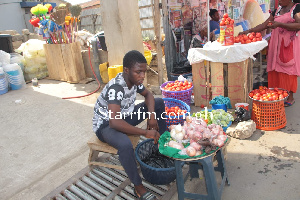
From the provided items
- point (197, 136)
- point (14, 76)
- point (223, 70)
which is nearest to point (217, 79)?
point (223, 70)

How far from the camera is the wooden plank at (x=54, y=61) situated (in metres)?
7.00

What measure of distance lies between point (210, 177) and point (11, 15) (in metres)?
17.3

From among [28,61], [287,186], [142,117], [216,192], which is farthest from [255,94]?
[28,61]

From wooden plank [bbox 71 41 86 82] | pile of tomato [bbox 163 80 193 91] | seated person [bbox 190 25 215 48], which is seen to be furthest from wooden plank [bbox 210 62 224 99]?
wooden plank [bbox 71 41 86 82]

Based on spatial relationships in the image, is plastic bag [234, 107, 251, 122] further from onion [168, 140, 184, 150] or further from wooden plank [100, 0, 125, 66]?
wooden plank [100, 0, 125, 66]

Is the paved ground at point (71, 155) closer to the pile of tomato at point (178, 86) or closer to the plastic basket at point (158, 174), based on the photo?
the plastic basket at point (158, 174)

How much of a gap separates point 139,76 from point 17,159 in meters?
2.29

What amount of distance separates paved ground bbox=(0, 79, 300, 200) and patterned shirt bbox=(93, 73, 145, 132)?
88 centimetres

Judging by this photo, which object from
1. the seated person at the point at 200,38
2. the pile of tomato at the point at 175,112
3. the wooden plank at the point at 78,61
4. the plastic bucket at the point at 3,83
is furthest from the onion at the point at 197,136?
the plastic bucket at the point at 3,83

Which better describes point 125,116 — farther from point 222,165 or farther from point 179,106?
point 179,106

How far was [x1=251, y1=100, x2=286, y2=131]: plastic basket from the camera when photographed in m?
3.61

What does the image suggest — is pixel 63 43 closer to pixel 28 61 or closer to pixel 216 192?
pixel 28 61

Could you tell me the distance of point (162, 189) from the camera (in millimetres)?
2713

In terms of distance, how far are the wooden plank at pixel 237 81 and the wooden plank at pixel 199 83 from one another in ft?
1.52
